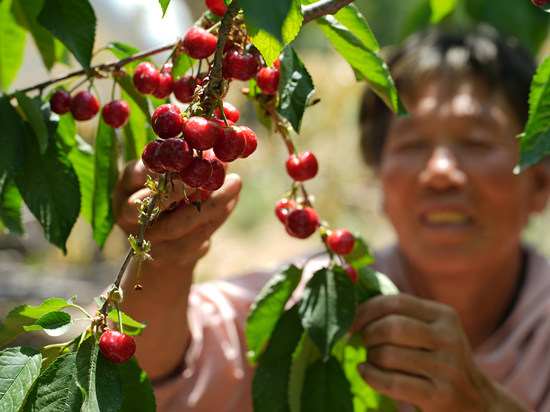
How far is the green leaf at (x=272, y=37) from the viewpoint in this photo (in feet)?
0.99

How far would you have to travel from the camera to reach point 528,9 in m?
1.34

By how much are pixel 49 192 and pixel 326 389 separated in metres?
0.31

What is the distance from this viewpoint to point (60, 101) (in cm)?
49

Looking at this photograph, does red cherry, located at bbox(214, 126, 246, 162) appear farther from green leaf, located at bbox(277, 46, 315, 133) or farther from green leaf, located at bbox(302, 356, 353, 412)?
green leaf, located at bbox(302, 356, 353, 412)

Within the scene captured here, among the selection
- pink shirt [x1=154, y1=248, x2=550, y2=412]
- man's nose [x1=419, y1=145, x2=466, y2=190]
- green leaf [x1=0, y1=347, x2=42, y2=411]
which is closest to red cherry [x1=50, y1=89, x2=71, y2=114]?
green leaf [x1=0, y1=347, x2=42, y2=411]

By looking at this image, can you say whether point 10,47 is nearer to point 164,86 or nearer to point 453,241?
point 164,86

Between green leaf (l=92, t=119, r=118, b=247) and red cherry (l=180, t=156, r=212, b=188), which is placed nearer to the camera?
red cherry (l=180, t=156, r=212, b=188)

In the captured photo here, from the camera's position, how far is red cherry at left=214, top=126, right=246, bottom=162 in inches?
13.8

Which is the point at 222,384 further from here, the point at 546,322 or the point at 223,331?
the point at 546,322

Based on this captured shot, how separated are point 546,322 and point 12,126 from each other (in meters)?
1.03

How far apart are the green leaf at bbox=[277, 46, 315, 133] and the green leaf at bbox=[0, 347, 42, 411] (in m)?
0.24

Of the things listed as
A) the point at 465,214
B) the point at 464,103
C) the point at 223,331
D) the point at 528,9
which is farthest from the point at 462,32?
the point at 223,331

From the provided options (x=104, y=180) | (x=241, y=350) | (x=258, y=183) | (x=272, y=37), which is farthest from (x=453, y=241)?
(x=258, y=183)

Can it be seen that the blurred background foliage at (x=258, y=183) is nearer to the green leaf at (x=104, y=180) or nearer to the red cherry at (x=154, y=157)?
the green leaf at (x=104, y=180)
